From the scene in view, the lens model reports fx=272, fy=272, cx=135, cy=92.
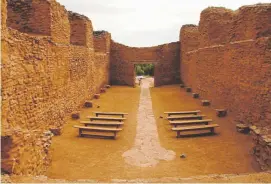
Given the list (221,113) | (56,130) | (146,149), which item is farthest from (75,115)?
(221,113)

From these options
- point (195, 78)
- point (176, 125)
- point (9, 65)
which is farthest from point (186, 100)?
point (9, 65)

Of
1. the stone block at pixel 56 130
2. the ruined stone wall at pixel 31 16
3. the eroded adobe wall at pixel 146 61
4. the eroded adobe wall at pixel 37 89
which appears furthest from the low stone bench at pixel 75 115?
the eroded adobe wall at pixel 146 61

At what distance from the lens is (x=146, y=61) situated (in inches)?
914

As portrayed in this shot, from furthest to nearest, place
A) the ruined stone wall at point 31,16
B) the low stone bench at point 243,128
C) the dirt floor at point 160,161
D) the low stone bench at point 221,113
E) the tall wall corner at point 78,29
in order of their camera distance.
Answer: the tall wall corner at point 78,29 < the low stone bench at point 221,113 < the ruined stone wall at point 31,16 < the low stone bench at point 243,128 < the dirt floor at point 160,161

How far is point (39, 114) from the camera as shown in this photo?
27.0 ft

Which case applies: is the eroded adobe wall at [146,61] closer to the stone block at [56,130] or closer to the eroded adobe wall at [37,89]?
the eroded adobe wall at [37,89]

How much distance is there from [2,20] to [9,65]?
1.02 meters

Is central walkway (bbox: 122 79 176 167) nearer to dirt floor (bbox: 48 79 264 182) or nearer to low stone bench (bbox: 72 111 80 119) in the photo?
dirt floor (bbox: 48 79 264 182)

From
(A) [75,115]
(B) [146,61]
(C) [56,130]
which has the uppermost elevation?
(B) [146,61]

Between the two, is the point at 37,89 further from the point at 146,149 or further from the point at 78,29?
the point at 78,29

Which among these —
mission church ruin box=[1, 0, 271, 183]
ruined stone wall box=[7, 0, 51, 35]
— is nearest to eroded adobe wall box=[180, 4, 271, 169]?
mission church ruin box=[1, 0, 271, 183]

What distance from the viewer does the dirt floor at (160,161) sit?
21.4 ft

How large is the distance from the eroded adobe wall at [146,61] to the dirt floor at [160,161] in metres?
11.8

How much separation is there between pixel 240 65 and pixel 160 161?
5366mm
